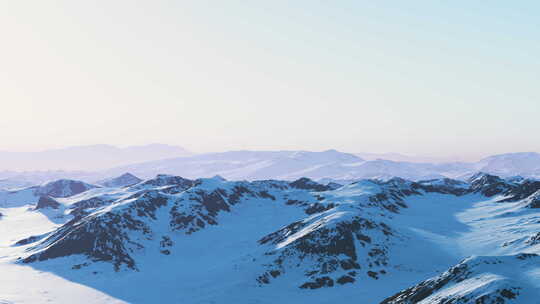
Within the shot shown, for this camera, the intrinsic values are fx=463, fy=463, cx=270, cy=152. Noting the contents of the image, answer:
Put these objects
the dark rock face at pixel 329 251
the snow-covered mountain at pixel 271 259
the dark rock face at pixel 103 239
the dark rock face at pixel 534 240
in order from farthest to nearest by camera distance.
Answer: the dark rock face at pixel 103 239, the dark rock face at pixel 329 251, the dark rock face at pixel 534 240, the snow-covered mountain at pixel 271 259

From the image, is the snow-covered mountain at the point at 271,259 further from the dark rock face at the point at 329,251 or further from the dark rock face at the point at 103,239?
the dark rock face at the point at 103,239

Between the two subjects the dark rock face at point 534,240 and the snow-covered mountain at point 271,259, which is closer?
the snow-covered mountain at point 271,259

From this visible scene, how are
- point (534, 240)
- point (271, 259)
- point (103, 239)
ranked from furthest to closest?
1. point (103, 239)
2. point (271, 259)
3. point (534, 240)

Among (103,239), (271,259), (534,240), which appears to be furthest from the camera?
(103,239)

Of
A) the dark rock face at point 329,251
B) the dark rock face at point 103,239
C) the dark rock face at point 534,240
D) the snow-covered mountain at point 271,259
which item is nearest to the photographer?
the snow-covered mountain at point 271,259

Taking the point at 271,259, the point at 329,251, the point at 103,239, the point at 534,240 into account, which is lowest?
the point at 271,259

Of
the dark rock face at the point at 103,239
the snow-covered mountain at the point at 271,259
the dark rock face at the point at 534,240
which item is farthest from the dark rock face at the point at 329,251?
the dark rock face at the point at 103,239

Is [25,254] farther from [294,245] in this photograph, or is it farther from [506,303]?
[506,303]

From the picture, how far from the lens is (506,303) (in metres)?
68.5

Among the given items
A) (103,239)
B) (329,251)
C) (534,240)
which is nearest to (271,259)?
(329,251)

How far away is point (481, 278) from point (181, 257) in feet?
349

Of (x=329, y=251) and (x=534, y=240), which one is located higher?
(x=534, y=240)

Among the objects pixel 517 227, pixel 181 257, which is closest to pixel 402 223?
pixel 517 227

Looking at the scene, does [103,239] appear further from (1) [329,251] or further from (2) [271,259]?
(1) [329,251]
